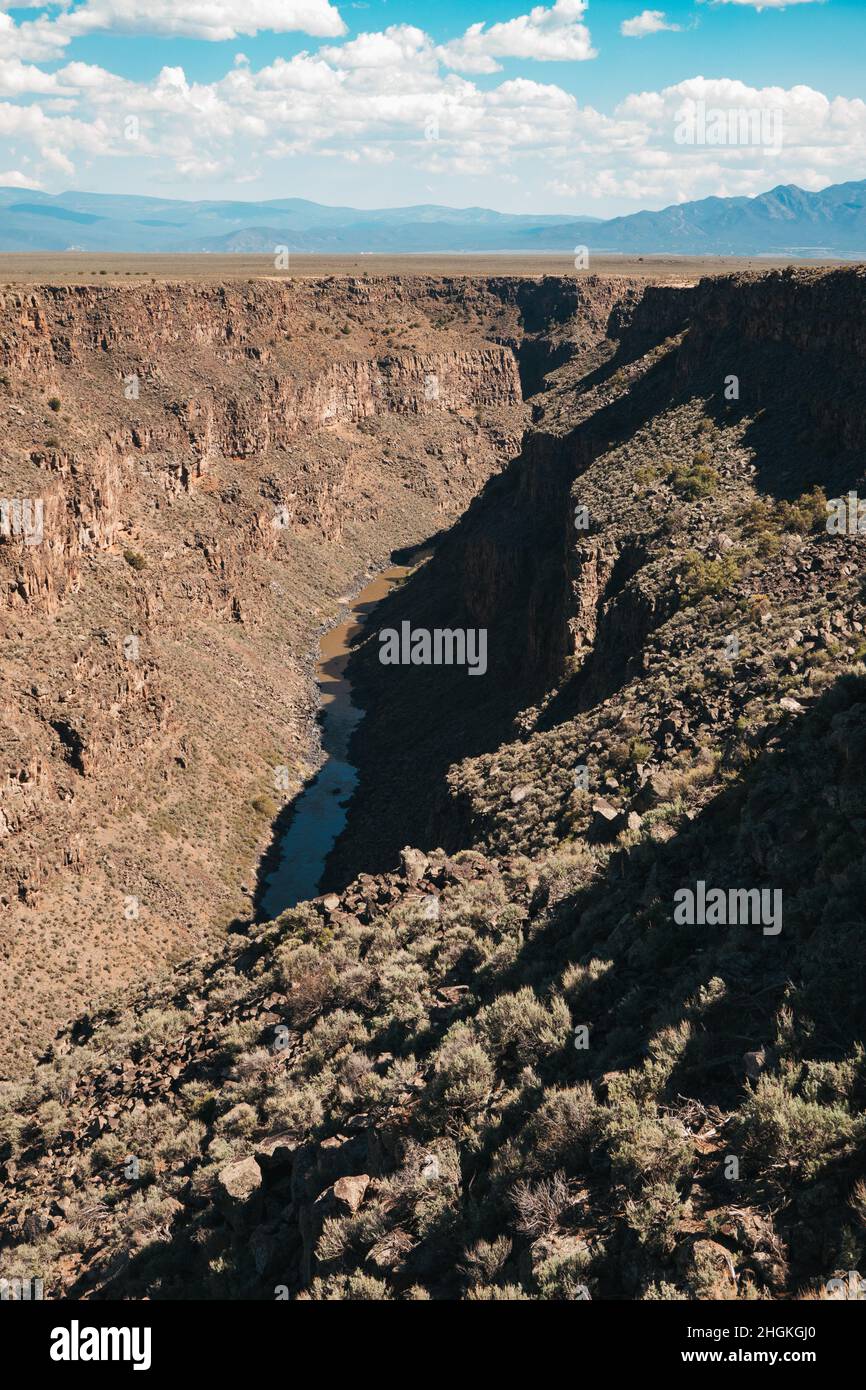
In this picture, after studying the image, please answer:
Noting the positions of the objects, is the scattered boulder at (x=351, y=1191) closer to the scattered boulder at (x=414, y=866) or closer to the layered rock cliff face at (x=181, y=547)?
the scattered boulder at (x=414, y=866)

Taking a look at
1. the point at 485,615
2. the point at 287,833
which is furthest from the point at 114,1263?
the point at 485,615

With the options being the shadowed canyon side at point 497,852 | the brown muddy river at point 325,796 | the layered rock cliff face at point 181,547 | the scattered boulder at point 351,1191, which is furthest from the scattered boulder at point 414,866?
the brown muddy river at point 325,796

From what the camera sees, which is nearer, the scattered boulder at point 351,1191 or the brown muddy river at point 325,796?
the scattered boulder at point 351,1191

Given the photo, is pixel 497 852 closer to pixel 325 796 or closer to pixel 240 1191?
pixel 240 1191

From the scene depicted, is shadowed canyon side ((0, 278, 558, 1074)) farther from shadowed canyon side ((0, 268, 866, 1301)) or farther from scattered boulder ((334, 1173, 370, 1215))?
scattered boulder ((334, 1173, 370, 1215))

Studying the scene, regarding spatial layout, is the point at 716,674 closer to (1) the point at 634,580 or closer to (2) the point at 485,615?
(1) the point at 634,580

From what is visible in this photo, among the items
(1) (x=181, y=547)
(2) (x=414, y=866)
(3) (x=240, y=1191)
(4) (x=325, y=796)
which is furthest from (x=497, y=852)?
(1) (x=181, y=547)
